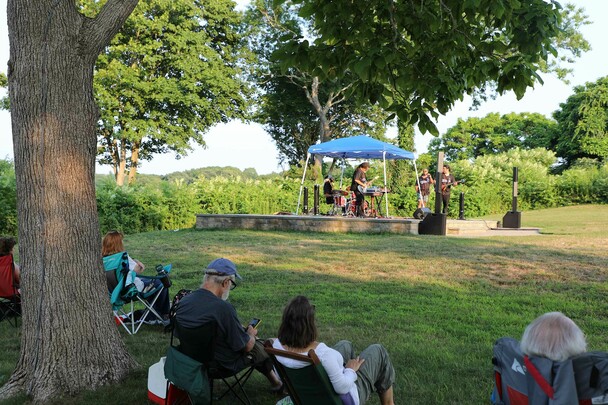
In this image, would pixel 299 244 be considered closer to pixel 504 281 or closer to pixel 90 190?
pixel 504 281

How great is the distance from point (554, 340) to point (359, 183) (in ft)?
52.5

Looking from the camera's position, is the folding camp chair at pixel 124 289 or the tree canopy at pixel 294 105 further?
the tree canopy at pixel 294 105

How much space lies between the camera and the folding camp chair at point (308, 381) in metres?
3.16

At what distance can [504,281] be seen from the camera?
8906mm

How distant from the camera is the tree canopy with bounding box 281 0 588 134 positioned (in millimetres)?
5047

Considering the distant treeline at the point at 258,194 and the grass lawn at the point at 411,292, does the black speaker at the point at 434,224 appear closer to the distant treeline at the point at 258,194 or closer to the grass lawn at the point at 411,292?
the grass lawn at the point at 411,292

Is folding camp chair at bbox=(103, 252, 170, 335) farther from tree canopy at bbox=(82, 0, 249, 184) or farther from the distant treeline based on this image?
tree canopy at bbox=(82, 0, 249, 184)

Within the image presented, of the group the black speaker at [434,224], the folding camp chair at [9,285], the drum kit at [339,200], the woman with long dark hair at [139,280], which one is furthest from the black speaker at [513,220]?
the folding camp chair at [9,285]

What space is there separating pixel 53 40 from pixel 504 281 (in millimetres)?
7097

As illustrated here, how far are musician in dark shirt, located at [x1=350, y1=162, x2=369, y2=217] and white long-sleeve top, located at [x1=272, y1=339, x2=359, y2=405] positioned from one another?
15.0 metres

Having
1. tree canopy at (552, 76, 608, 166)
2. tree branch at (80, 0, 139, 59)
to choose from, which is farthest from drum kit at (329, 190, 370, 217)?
tree canopy at (552, 76, 608, 166)

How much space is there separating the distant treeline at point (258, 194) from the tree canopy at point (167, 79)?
9118mm

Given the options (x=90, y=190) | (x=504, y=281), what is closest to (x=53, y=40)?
(x=90, y=190)

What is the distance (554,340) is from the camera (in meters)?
2.78
